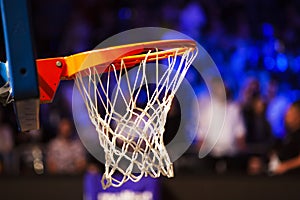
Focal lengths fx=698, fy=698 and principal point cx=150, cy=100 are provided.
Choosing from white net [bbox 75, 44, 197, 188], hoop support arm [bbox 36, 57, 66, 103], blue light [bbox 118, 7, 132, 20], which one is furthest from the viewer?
blue light [bbox 118, 7, 132, 20]

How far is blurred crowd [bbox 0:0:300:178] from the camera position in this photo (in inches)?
224

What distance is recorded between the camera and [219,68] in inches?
251

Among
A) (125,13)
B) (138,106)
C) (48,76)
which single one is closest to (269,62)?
(125,13)

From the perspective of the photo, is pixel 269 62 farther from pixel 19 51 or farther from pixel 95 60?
pixel 19 51

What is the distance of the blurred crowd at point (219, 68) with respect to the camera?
5695mm

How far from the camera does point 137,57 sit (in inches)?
118

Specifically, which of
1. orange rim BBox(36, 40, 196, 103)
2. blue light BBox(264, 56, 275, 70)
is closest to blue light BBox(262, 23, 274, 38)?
blue light BBox(264, 56, 275, 70)

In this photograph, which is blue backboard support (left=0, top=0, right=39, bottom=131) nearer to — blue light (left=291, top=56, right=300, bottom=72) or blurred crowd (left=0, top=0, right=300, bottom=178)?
blurred crowd (left=0, top=0, right=300, bottom=178)

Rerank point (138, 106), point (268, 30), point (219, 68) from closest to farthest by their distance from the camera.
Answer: point (138, 106), point (219, 68), point (268, 30)

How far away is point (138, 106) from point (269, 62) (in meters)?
3.52

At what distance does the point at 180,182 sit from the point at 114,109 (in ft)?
6.19

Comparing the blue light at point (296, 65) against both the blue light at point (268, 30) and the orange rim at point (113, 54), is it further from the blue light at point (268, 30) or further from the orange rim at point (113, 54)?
the orange rim at point (113, 54)

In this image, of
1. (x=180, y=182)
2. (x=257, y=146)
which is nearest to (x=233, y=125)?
(x=257, y=146)

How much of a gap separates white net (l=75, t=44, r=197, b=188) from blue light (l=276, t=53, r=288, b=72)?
3.35 metres
